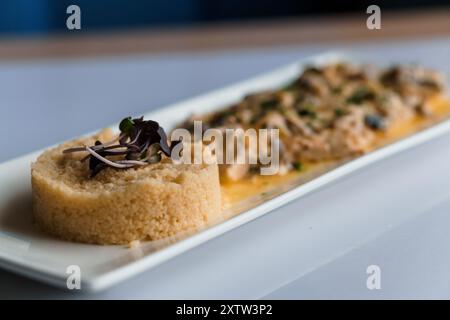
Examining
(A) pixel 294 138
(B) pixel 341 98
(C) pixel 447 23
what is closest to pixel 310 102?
(B) pixel 341 98

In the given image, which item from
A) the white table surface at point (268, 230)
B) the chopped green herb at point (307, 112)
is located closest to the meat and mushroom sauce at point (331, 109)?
the chopped green herb at point (307, 112)

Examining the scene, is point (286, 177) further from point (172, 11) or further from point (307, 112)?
point (172, 11)

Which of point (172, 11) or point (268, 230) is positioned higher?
point (172, 11)

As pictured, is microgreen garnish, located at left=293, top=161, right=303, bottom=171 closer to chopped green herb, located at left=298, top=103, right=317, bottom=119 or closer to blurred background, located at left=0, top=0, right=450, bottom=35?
chopped green herb, located at left=298, top=103, right=317, bottom=119

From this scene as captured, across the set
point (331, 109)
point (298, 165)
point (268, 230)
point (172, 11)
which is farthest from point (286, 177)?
point (172, 11)

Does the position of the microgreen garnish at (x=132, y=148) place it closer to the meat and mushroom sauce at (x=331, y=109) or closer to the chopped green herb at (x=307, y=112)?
the meat and mushroom sauce at (x=331, y=109)

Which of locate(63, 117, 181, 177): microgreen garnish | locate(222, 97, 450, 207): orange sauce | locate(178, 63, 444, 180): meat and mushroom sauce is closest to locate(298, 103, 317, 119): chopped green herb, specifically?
locate(178, 63, 444, 180): meat and mushroom sauce
